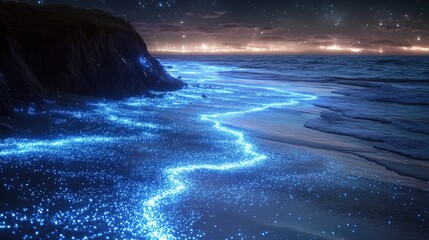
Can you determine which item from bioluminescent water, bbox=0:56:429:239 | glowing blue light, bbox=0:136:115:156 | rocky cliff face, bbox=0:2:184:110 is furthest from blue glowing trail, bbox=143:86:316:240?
rocky cliff face, bbox=0:2:184:110

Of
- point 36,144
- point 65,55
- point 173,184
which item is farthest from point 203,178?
point 65,55

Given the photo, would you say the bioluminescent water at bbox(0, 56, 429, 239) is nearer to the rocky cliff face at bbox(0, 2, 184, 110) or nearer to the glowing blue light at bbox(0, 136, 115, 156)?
the glowing blue light at bbox(0, 136, 115, 156)

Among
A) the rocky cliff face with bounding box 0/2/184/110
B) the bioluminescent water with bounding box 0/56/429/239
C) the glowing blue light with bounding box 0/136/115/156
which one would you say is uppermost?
the rocky cliff face with bounding box 0/2/184/110

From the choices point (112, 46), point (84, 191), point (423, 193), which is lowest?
point (423, 193)

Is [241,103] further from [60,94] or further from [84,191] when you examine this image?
[84,191]

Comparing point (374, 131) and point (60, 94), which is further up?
point (60, 94)

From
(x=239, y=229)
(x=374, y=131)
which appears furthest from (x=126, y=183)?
(x=374, y=131)
